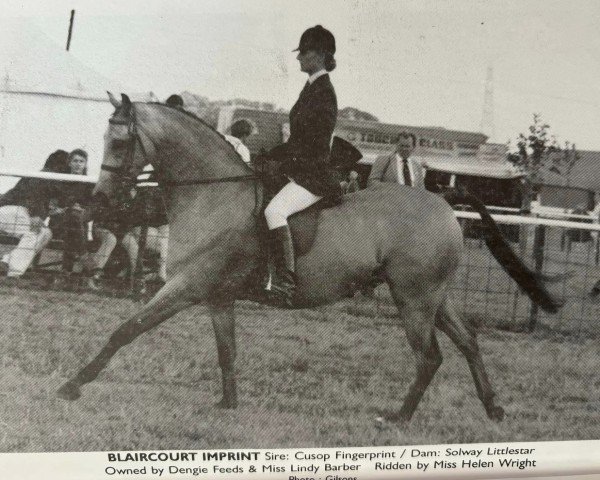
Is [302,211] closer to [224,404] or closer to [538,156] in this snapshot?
[224,404]

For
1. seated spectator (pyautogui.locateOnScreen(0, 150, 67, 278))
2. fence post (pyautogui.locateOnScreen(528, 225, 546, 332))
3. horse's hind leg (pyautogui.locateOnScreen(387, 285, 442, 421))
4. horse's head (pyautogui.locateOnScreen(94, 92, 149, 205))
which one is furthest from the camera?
fence post (pyautogui.locateOnScreen(528, 225, 546, 332))

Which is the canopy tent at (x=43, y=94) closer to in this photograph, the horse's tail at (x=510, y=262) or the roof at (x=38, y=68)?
the roof at (x=38, y=68)

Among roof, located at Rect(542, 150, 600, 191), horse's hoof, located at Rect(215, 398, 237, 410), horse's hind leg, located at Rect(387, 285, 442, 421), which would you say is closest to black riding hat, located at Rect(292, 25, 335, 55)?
horse's hind leg, located at Rect(387, 285, 442, 421)

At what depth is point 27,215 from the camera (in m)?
3.06

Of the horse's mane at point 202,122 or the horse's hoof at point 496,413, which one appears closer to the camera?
the horse's mane at point 202,122

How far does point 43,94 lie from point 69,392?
1.31m

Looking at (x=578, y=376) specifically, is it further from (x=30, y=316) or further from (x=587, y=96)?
(x=30, y=316)

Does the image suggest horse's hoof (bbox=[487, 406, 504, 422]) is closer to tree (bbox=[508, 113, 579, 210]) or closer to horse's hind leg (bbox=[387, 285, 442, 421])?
horse's hind leg (bbox=[387, 285, 442, 421])

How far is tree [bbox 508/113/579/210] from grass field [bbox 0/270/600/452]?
71cm

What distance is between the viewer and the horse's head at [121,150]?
9.17 ft

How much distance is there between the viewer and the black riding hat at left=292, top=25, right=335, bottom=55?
118 inches

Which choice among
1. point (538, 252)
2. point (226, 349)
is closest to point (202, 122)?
point (226, 349)

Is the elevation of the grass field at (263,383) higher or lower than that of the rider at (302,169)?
lower

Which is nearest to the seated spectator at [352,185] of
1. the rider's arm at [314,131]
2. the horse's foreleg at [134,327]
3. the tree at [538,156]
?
the rider's arm at [314,131]
